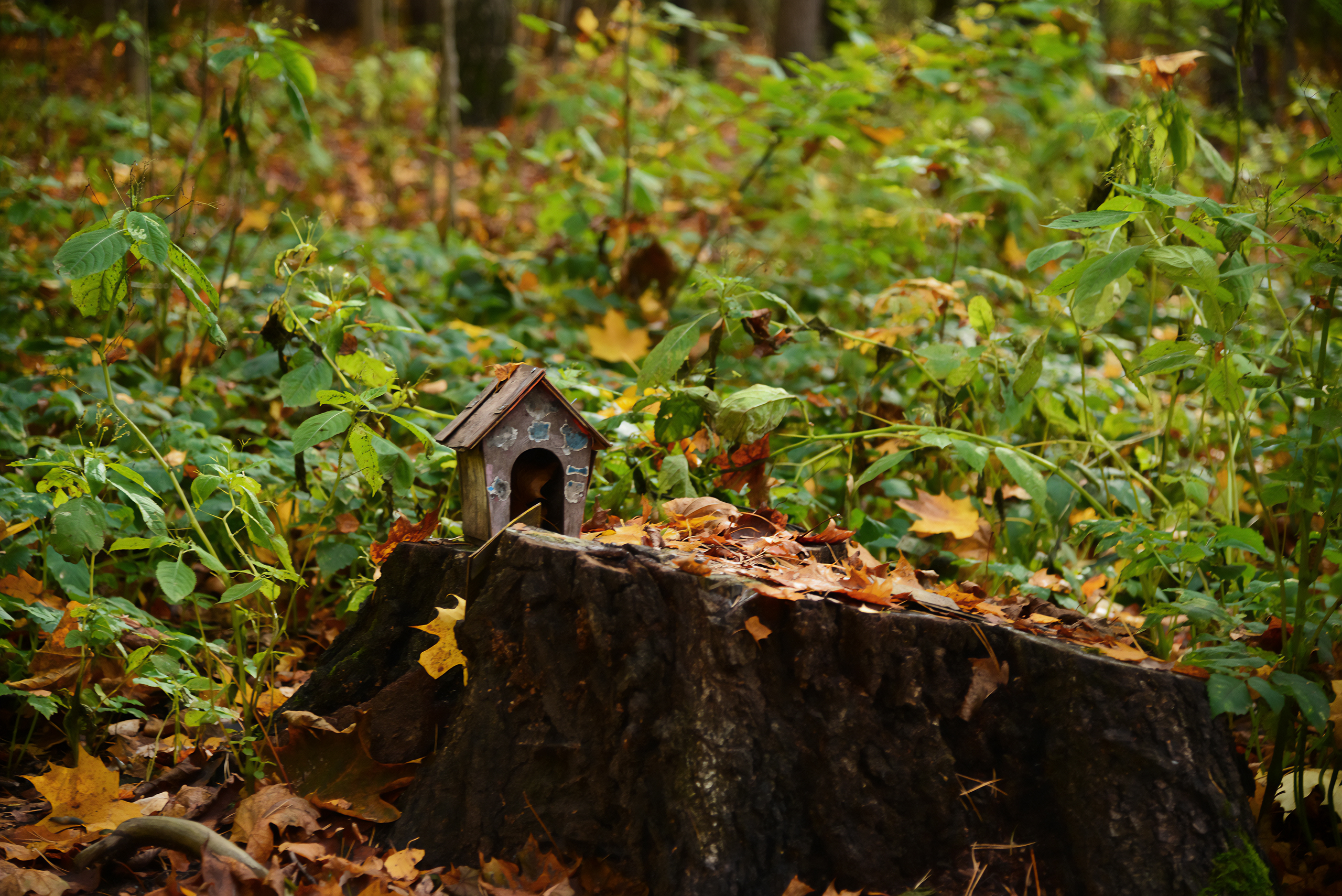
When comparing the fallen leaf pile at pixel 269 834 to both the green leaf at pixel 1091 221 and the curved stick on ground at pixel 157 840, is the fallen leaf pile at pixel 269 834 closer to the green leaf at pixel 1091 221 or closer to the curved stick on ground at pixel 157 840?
the curved stick on ground at pixel 157 840

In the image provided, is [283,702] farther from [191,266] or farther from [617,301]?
[617,301]

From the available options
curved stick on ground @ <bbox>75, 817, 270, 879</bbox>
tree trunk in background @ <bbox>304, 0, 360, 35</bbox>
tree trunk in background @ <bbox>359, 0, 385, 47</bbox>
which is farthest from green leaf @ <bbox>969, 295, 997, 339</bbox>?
tree trunk in background @ <bbox>304, 0, 360, 35</bbox>

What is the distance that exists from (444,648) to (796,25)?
32.3 ft

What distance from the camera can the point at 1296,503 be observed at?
188cm

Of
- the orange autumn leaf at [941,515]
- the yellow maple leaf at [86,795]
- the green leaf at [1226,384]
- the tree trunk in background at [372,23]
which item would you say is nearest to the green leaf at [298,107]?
the yellow maple leaf at [86,795]

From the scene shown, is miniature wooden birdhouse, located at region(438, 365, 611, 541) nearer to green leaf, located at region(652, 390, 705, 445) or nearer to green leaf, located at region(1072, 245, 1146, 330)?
green leaf, located at region(652, 390, 705, 445)

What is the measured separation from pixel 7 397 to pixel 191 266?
1563 millimetres

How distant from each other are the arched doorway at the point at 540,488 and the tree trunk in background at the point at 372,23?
12.5 metres

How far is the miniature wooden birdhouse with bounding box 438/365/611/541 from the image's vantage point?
2039 mm

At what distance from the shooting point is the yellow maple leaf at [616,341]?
13.4ft

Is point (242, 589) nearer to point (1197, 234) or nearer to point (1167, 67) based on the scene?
point (1197, 234)

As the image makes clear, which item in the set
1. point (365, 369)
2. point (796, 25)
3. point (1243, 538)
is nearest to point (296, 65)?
point (365, 369)

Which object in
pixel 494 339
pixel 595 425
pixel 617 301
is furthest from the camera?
pixel 617 301

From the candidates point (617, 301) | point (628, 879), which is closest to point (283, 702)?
point (628, 879)
